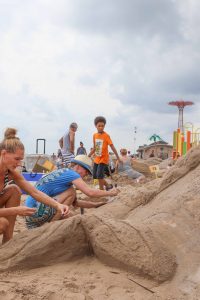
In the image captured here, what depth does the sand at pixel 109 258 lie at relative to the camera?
7.70ft

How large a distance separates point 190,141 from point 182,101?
1557cm

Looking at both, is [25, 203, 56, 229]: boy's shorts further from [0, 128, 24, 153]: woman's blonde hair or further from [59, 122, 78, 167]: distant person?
[59, 122, 78, 167]: distant person

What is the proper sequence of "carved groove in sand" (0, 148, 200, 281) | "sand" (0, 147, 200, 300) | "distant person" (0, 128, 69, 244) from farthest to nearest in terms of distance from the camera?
"distant person" (0, 128, 69, 244) → "carved groove in sand" (0, 148, 200, 281) → "sand" (0, 147, 200, 300)

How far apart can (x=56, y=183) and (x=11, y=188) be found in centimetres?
52

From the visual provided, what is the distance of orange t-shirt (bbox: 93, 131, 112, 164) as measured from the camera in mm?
6973

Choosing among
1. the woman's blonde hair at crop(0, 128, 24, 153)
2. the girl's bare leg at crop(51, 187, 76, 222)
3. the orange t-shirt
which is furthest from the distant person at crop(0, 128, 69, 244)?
the orange t-shirt

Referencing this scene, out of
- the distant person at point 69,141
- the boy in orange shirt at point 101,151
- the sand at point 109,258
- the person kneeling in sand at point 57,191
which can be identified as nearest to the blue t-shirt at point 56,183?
the person kneeling in sand at point 57,191

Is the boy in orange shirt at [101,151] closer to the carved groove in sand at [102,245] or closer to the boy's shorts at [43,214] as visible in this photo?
the boy's shorts at [43,214]

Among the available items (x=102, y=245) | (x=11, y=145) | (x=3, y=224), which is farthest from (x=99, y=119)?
(x=102, y=245)

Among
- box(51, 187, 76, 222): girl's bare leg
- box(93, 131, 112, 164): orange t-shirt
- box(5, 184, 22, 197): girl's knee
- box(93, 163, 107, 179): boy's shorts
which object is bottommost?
box(51, 187, 76, 222): girl's bare leg

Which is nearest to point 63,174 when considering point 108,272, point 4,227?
point 4,227

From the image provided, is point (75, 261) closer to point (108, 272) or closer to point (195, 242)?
point (108, 272)

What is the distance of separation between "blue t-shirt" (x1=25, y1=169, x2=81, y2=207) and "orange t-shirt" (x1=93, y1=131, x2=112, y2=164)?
3.28m

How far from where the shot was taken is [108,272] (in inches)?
98.0
